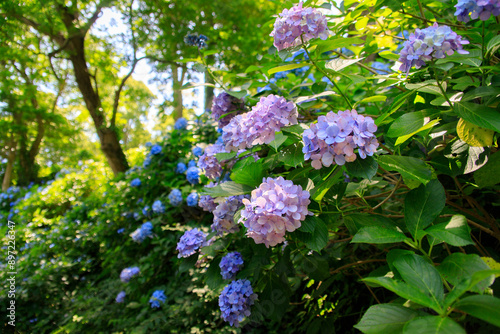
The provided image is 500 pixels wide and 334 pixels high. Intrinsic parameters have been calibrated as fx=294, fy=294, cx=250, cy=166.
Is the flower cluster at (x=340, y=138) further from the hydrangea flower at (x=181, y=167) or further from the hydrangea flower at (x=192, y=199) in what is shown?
the hydrangea flower at (x=181, y=167)

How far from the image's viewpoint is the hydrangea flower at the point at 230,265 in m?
1.23

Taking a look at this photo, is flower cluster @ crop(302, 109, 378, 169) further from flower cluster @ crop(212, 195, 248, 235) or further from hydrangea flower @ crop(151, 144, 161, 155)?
hydrangea flower @ crop(151, 144, 161, 155)

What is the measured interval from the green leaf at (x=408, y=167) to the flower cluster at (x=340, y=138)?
96mm

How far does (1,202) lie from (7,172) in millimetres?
5456

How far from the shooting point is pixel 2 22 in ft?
10.4

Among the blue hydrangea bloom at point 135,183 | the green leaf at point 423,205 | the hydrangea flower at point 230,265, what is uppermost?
the blue hydrangea bloom at point 135,183

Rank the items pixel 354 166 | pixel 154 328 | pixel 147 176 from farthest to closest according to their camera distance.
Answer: pixel 147 176 → pixel 154 328 → pixel 354 166

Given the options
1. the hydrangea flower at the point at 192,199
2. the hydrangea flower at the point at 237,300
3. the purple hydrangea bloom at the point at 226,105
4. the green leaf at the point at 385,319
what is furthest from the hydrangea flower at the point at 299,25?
the hydrangea flower at the point at 192,199

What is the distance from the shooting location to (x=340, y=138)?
730 mm

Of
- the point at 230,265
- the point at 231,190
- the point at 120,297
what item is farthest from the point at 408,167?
the point at 120,297

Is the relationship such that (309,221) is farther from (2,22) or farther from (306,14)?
(2,22)

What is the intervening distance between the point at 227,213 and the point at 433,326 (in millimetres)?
778

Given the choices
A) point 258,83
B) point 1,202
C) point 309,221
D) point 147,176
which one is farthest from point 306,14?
point 1,202

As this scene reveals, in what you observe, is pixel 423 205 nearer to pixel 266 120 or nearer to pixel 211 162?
pixel 266 120
